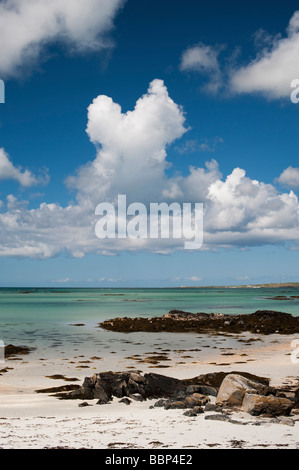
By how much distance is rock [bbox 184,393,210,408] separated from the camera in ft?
34.5

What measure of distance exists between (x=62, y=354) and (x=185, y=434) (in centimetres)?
1633

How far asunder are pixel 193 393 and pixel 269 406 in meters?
2.79

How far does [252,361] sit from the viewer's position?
66.1 ft

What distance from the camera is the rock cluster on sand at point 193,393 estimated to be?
31.2 ft

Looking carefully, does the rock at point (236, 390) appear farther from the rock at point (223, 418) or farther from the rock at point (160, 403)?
the rock at point (160, 403)

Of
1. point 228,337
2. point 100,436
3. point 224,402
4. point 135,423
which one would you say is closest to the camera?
point 100,436

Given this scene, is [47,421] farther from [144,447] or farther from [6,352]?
[6,352]

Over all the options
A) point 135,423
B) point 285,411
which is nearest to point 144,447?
point 135,423

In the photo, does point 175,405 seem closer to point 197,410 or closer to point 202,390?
point 197,410

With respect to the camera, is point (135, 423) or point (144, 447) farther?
point (135, 423)

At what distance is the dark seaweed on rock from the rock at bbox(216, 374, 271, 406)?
25.3 metres

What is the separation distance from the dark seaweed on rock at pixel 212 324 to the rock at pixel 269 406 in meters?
26.6

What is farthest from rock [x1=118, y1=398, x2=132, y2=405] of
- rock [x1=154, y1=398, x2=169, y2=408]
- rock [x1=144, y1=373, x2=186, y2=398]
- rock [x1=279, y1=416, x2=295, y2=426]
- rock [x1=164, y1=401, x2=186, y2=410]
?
rock [x1=279, y1=416, x2=295, y2=426]

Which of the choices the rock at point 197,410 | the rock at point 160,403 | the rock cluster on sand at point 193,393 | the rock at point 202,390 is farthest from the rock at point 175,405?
the rock at point 202,390
